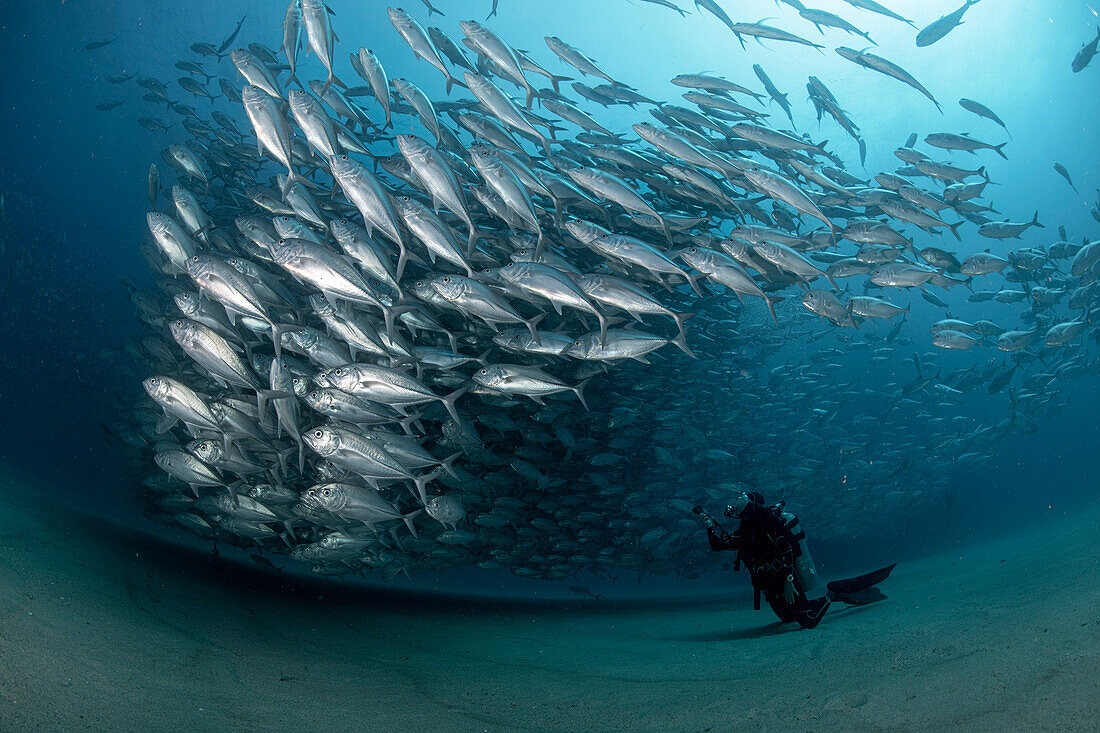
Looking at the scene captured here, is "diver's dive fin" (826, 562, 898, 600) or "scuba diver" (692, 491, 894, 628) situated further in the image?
"diver's dive fin" (826, 562, 898, 600)

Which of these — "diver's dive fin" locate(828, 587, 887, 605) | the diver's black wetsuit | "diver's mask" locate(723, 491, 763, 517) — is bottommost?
"diver's dive fin" locate(828, 587, 887, 605)

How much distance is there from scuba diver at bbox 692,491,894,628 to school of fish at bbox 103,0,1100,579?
6.88ft

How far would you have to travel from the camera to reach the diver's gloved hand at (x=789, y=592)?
549cm

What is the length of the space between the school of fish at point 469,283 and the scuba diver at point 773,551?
210 cm

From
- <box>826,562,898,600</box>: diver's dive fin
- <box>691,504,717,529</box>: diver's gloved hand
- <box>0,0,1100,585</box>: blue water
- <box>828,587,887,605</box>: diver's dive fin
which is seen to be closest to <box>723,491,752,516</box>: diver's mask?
<box>691,504,717,529</box>: diver's gloved hand

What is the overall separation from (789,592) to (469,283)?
4.85 meters

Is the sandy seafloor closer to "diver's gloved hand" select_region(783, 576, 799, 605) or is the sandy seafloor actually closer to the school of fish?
"diver's gloved hand" select_region(783, 576, 799, 605)

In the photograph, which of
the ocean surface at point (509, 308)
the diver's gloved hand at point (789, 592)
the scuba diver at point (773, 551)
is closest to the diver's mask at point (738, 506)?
the scuba diver at point (773, 551)

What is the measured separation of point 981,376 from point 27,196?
68.8m

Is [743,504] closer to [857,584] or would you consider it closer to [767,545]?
[767,545]

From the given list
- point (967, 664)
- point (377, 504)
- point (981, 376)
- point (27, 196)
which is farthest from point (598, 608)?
point (27, 196)

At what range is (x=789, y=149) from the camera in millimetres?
5938

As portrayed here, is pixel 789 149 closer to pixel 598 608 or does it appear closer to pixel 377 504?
pixel 377 504

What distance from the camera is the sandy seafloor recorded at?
2.46 meters
